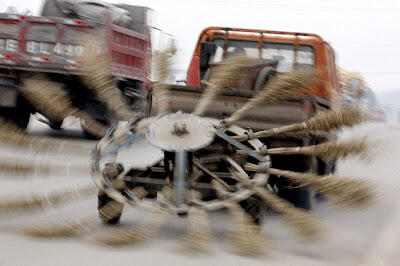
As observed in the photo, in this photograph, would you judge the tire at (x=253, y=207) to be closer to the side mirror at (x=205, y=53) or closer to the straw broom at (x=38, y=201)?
the straw broom at (x=38, y=201)

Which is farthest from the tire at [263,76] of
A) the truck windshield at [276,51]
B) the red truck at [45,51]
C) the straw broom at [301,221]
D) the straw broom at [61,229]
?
the red truck at [45,51]

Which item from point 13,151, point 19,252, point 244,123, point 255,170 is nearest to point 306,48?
point 244,123

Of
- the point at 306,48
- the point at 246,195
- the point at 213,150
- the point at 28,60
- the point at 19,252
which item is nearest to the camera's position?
the point at 19,252

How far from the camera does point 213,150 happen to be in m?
7.00

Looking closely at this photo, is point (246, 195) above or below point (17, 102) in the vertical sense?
above

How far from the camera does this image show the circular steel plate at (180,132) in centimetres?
586

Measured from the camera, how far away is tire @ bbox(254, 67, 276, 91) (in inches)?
312

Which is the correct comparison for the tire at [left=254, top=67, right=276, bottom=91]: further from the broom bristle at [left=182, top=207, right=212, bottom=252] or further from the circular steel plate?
the broom bristle at [left=182, top=207, right=212, bottom=252]

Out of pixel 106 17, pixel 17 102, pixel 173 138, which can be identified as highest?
pixel 173 138

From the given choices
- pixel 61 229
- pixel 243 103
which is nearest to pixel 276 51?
pixel 243 103

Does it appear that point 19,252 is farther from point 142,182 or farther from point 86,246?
point 142,182

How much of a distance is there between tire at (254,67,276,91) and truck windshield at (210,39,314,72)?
1739mm

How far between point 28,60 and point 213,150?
8181 mm

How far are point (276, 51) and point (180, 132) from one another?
460 cm
